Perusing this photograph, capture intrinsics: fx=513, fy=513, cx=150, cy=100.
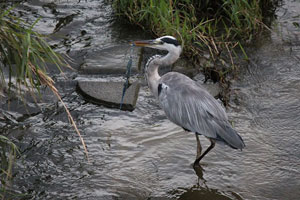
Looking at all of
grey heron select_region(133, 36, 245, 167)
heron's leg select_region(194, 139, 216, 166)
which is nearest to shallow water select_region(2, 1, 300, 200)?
heron's leg select_region(194, 139, 216, 166)

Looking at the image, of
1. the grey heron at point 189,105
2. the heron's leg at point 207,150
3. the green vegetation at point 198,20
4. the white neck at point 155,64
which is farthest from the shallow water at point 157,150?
the green vegetation at point 198,20

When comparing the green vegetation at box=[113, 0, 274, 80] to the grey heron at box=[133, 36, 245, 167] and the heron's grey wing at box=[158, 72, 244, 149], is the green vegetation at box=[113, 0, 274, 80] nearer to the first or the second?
the grey heron at box=[133, 36, 245, 167]

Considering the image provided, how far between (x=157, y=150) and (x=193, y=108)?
1.69 ft

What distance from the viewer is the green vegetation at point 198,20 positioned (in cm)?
593

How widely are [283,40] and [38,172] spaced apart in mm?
3776

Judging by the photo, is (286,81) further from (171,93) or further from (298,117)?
(171,93)

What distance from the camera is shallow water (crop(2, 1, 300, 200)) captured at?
4.12m

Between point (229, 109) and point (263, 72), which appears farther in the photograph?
point (263, 72)

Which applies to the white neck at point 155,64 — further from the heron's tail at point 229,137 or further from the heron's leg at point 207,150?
the heron's tail at point 229,137

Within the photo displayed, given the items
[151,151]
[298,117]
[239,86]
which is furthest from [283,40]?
[151,151]

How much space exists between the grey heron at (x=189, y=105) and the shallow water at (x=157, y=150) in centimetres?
30

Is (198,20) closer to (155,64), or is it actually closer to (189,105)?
(155,64)

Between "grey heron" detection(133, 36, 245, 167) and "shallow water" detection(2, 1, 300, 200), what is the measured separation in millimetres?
300

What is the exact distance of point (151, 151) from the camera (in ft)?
15.2
